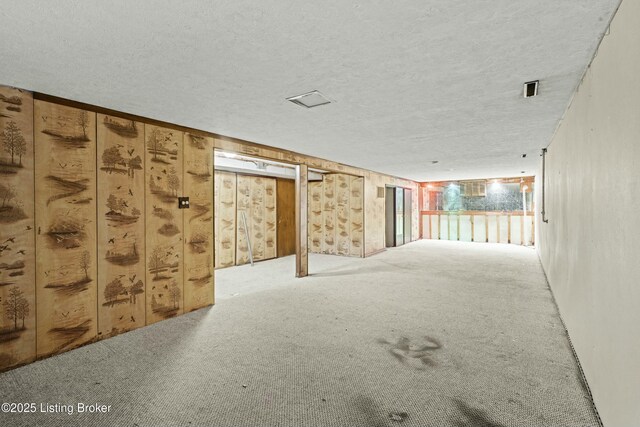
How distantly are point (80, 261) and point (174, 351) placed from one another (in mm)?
1234

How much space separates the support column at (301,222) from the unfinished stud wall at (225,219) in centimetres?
193

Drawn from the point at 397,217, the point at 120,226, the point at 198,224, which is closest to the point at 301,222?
the point at 198,224

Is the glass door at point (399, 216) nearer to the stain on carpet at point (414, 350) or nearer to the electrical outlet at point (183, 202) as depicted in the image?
the stain on carpet at point (414, 350)

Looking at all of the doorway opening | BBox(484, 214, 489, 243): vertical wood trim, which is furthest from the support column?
BBox(484, 214, 489, 243): vertical wood trim

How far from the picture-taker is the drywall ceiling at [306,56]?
4.80 ft

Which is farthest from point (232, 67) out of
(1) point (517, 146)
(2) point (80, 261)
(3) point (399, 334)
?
(1) point (517, 146)

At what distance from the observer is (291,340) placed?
280 centimetres

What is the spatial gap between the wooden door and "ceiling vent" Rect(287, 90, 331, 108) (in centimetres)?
499

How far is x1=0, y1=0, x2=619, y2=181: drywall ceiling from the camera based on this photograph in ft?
4.80

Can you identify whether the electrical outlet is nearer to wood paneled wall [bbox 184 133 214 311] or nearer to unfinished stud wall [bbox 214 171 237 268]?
wood paneled wall [bbox 184 133 214 311]

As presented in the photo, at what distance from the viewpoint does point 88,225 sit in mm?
2744

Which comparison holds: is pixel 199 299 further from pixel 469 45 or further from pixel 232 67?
pixel 469 45

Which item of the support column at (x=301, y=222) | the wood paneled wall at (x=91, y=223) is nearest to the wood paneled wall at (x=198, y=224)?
the wood paneled wall at (x=91, y=223)

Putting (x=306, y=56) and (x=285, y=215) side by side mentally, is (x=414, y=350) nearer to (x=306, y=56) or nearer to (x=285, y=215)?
(x=306, y=56)
